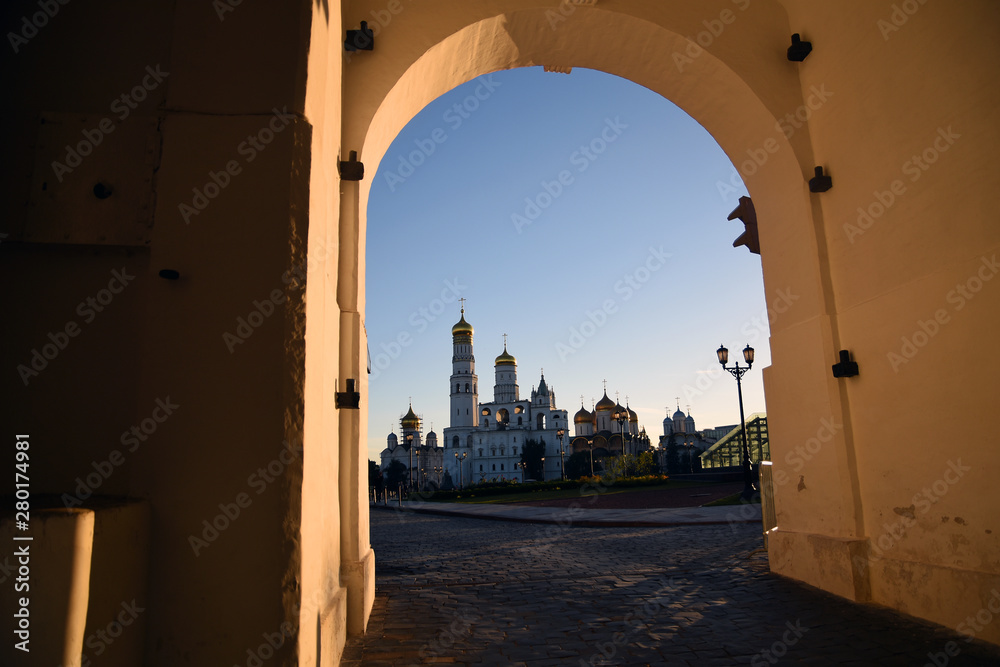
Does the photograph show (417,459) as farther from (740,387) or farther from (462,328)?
(740,387)

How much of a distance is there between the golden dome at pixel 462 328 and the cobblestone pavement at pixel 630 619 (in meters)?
86.4

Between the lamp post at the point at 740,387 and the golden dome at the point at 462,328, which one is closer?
the lamp post at the point at 740,387

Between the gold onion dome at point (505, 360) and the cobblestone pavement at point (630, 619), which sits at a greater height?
the gold onion dome at point (505, 360)

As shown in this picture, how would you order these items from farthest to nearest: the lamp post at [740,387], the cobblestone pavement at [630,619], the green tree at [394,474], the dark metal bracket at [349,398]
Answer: the green tree at [394,474]
the lamp post at [740,387]
the dark metal bracket at [349,398]
the cobblestone pavement at [630,619]

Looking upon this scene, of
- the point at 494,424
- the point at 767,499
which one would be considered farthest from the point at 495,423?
the point at 767,499

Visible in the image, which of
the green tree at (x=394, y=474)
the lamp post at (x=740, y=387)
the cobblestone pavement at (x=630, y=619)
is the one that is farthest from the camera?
the green tree at (x=394, y=474)

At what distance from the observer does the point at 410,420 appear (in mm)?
88250

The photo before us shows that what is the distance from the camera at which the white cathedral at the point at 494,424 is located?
327 ft

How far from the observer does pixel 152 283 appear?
270cm

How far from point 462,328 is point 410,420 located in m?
17.2

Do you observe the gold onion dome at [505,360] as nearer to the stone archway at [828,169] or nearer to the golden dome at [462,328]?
the golden dome at [462,328]

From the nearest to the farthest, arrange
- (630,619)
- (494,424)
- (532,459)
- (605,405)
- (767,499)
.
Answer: (630,619)
(767,499)
(605,405)
(532,459)
(494,424)

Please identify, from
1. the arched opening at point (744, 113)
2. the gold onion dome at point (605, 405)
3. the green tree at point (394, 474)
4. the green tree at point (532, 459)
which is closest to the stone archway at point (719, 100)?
the arched opening at point (744, 113)

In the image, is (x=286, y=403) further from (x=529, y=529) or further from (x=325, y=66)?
(x=529, y=529)
